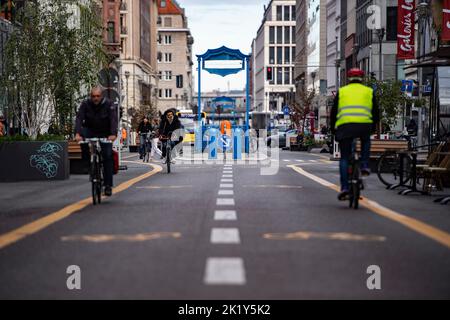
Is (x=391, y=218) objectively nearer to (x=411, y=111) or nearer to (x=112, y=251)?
(x=112, y=251)

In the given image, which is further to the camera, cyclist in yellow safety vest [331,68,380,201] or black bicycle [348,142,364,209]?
cyclist in yellow safety vest [331,68,380,201]

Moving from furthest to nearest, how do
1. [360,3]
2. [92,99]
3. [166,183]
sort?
[360,3], [166,183], [92,99]

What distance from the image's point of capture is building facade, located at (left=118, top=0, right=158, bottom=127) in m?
118

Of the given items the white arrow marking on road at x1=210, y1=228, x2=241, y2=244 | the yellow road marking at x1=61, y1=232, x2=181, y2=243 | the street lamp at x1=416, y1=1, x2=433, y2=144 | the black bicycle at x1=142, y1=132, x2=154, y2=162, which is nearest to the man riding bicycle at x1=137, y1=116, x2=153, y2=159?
the black bicycle at x1=142, y1=132, x2=154, y2=162

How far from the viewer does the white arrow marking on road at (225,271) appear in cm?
697

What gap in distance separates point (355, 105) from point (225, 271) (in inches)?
311

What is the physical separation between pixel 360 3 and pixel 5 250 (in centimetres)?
8039

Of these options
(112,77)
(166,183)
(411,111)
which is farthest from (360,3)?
(166,183)

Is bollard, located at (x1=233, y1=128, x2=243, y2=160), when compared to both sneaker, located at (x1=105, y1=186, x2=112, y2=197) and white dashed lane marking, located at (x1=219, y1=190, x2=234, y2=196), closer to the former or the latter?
white dashed lane marking, located at (x1=219, y1=190, x2=234, y2=196)

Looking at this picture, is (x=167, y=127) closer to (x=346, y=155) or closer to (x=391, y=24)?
(x=346, y=155)

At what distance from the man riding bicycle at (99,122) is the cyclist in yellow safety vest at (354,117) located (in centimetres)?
322

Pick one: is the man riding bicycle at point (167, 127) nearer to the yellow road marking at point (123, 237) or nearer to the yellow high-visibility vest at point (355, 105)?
the yellow high-visibility vest at point (355, 105)

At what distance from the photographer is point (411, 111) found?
6688cm

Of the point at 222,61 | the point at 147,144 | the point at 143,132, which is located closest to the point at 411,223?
the point at 147,144
